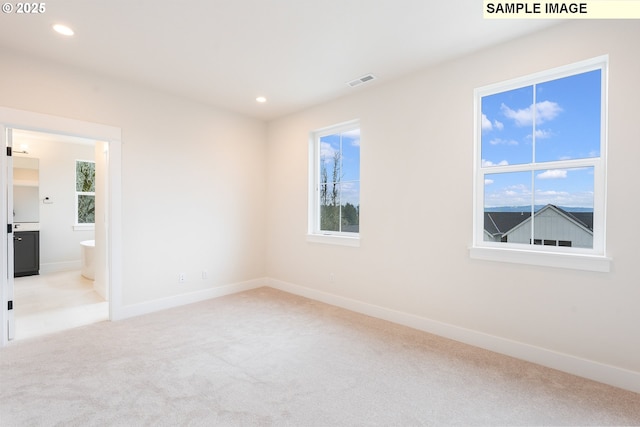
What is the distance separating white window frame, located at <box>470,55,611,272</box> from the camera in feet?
7.50

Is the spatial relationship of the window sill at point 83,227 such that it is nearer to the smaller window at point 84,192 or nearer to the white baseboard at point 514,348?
the smaller window at point 84,192

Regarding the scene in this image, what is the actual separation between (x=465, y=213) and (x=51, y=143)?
25.1 feet

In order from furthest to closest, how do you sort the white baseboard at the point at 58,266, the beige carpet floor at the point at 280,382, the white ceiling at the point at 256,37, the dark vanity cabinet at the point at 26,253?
the white baseboard at the point at 58,266
the dark vanity cabinet at the point at 26,253
the white ceiling at the point at 256,37
the beige carpet floor at the point at 280,382

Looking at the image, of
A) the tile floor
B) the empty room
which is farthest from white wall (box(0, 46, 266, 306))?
the tile floor

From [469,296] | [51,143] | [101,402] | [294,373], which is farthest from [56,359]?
[51,143]

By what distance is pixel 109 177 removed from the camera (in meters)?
3.42

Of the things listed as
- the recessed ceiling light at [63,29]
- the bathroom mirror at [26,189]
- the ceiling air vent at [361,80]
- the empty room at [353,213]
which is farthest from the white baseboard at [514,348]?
the bathroom mirror at [26,189]

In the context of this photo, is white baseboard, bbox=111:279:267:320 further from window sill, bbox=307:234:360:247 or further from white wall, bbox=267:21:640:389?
window sill, bbox=307:234:360:247

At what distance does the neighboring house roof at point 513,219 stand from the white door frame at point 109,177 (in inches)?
154

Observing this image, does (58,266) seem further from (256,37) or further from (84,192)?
(256,37)

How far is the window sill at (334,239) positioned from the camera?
3855mm

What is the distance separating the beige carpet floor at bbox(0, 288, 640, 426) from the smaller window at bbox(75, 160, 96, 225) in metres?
4.51

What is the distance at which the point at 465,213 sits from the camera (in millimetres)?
2904

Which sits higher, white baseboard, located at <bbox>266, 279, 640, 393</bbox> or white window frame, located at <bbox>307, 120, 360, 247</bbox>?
white window frame, located at <bbox>307, 120, 360, 247</bbox>
